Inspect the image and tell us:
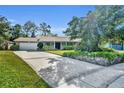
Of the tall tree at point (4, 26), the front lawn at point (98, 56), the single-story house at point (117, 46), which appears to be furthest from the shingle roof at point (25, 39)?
the single-story house at point (117, 46)

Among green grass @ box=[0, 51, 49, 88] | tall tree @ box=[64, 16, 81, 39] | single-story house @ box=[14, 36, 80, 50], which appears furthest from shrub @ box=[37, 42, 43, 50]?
tall tree @ box=[64, 16, 81, 39]

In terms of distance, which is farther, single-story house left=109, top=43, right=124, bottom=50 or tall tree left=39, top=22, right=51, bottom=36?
tall tree left=39, top=22, right=51, bottom=36

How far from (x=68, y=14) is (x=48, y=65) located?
149cm

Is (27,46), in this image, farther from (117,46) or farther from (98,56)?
(117,46)

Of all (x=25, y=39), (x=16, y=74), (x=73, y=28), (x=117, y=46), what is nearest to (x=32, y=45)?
(x=25, y=39)

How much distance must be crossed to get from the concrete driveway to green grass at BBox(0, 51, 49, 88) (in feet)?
0.67

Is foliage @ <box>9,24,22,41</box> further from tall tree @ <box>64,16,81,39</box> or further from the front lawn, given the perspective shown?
tall tree @ <box>64,16,81,39</box>

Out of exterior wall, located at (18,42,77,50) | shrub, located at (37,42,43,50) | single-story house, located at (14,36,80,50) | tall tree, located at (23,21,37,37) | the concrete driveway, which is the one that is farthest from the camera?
shrub, located at (37,42,43,50)

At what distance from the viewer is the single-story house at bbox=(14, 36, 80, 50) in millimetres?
6480

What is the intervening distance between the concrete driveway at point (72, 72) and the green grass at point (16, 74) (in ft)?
0.67

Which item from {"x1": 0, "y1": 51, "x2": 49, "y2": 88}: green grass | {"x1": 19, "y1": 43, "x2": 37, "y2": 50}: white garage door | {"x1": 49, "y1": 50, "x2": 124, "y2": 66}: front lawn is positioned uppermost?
{"x1": 19, "y1": 43, "x2": 37, "y2": 50}: white garage door

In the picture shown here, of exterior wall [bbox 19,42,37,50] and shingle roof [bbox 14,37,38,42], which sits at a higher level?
shingle roof [bbox 14,37,38,42]

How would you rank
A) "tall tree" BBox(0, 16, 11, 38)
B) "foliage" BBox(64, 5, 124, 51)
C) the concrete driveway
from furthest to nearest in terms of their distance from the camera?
"tall tree" BBox(0, 16, 11, 38)
"foliage" BBox(64, 5, 124, 51)
the concrete driveway

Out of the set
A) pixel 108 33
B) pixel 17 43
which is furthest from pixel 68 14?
pixel 17 43
